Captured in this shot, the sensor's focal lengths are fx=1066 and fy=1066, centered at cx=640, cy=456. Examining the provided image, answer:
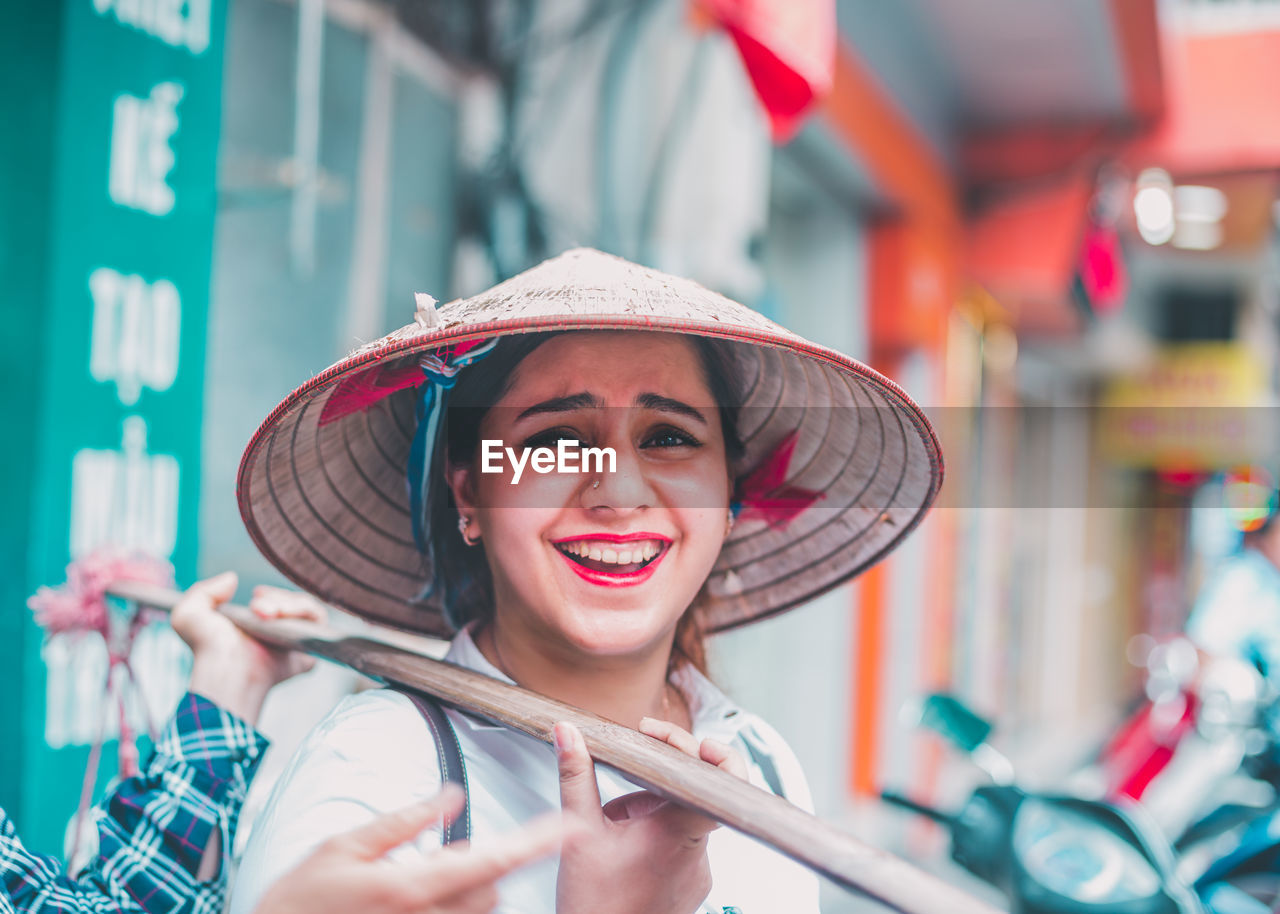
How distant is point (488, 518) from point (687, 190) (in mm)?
2088

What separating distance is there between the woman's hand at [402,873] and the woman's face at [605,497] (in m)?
0.37

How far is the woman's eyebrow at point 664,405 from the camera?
112 cm

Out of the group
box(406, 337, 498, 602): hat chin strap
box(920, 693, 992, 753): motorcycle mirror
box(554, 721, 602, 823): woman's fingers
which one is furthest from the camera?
box(920, 693, 992, 753): motorcycle mirror

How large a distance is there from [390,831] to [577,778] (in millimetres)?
195

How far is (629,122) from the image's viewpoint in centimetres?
309

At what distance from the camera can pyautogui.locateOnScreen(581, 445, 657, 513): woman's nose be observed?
107 centimetres

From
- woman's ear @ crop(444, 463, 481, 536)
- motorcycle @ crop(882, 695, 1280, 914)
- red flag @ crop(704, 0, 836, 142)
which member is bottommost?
motorcycle @ crop(882, 695, 1280, 914)

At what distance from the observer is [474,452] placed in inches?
47.3

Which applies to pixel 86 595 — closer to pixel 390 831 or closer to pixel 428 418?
pixel 428 418

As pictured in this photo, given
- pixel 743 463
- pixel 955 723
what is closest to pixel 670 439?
pixel 743 463

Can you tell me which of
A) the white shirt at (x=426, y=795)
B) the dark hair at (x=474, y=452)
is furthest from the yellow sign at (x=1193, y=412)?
the white shirt at (x=426, y=795)

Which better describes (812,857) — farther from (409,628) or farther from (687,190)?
(687,190)

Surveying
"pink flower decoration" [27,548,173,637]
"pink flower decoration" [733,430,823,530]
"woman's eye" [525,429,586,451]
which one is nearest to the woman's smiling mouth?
"woman's eye" [525,429,586,451]

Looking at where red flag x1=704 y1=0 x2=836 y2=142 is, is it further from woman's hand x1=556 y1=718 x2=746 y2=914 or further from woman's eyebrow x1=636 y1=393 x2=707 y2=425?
woman's hand x1=556 y1=718 x2=746 y2=914
